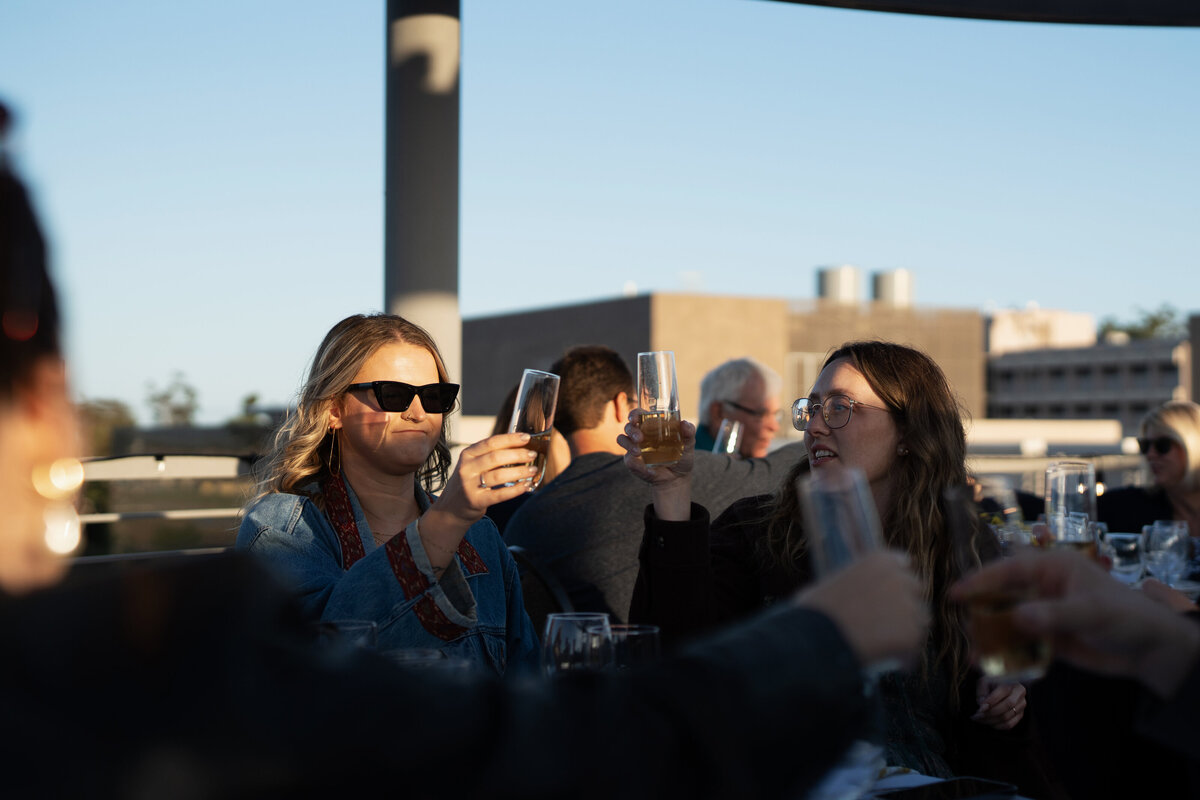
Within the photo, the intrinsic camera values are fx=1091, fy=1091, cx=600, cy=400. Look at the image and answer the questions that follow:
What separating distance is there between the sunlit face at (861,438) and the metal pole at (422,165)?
2.39 m

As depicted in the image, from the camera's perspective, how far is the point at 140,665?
81 cm

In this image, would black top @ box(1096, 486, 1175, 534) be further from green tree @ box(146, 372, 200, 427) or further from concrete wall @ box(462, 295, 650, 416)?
concrete wall @ box(462, 295, 650, 416)

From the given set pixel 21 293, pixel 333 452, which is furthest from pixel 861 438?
pixel 21 293

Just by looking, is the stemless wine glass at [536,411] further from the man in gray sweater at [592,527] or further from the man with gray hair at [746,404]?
the man with gray hair at [746,404]

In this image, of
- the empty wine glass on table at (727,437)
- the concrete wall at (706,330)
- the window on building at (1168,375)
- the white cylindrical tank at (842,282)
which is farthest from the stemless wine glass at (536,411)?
the window on building at (1168,375)

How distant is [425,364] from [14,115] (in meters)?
2.09

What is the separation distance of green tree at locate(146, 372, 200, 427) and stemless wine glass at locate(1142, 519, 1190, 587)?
13.6m

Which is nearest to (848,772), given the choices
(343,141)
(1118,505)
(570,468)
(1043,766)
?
(1043,766)

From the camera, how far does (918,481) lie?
2828 mm

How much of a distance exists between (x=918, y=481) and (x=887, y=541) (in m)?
0.19

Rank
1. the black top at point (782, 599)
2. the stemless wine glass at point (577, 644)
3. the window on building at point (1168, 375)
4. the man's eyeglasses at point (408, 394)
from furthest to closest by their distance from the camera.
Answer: the window on building at point (1168, 375) → the man's eyeglasses at point (408, 394) → the black top at point (782, 599) → the stemless wine glass at point (577, 644)

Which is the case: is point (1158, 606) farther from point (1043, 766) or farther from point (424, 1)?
point (424, 1)

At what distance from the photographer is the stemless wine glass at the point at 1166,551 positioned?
4.43 m

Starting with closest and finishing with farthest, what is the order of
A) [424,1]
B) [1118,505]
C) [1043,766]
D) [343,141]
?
[1043,766] < [424,1] < [1118,505] < [343,141]
